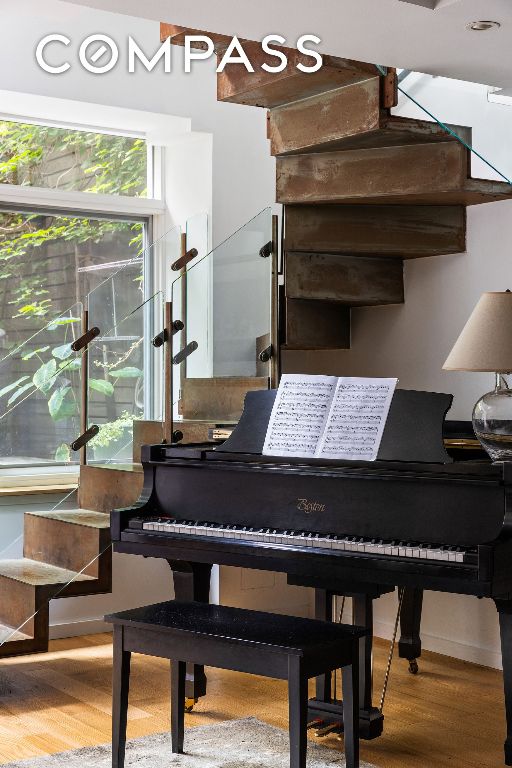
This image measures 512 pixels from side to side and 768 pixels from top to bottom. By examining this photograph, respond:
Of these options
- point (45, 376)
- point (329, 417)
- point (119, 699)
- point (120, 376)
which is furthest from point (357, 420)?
point (45, 376)

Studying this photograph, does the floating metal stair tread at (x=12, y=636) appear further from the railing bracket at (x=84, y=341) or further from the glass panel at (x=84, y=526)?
the railing bracket at (x=84, y=341)

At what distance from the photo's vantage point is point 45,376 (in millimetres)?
5195

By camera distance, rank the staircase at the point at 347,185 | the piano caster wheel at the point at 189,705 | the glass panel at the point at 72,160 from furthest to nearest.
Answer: the glass panel at the point at 72,160, the staircase at the point at 347,185, the piano caster wheel at the point at 189,705

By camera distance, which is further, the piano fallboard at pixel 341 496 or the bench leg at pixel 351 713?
the piano fallboard at pixel 341 496

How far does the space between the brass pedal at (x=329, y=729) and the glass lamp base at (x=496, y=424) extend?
115 cm

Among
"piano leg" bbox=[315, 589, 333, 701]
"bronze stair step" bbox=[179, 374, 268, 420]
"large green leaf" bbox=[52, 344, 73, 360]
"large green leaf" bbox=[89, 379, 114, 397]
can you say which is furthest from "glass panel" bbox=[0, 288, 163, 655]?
"piano leg" bbox=[315, 589, 333, 701]

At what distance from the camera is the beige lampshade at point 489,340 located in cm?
408

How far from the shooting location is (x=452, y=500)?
3.75 meters

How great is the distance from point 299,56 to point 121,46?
1473mm

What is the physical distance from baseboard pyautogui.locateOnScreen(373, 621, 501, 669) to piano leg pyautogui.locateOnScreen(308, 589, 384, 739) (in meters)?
1.33

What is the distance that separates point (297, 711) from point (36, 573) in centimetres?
195

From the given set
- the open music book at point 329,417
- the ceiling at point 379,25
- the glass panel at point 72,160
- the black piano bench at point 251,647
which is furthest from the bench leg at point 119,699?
the glass panel at point 72,160

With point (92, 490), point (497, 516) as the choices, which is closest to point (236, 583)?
point (92, 490)

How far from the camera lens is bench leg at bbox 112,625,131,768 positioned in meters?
3.71
